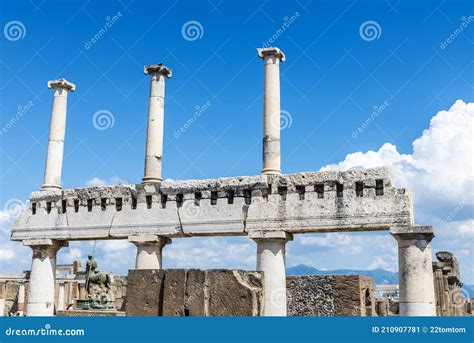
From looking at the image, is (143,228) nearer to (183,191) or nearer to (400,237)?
(183,191)

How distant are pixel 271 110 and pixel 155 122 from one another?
373 cm

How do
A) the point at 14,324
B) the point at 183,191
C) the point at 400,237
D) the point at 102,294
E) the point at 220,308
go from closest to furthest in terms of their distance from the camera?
the point at 220,308
the point at 14,324
the point at 400,237
the point at 183,191
the point at 102,294

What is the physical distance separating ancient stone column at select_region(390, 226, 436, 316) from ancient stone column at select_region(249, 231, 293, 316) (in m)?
3.01

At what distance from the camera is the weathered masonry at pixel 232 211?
14.0m

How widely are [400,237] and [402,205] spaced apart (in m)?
0.80

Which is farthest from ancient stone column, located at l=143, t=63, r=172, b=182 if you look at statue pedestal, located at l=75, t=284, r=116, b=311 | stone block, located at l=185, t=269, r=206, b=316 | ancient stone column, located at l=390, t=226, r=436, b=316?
stone block, located at l=185, t=269, r=206, b=316

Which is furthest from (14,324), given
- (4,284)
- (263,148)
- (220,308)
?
(4,284)

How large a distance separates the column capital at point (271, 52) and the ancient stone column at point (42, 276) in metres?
8.89

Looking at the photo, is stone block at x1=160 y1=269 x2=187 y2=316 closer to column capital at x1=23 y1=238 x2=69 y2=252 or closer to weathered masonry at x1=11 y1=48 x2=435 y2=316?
weathered masonry at x1=11 y1=48 x2=435 y2=316

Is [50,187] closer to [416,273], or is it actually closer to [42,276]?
[42,276]

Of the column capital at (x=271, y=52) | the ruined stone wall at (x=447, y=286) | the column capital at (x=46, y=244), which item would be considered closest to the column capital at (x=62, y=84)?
the column capital at (x=46, y=244)

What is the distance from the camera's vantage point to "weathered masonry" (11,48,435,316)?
14016mm

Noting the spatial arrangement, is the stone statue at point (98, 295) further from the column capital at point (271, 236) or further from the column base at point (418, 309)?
the column base at point (418, 309)

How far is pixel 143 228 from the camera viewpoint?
16.6 m
